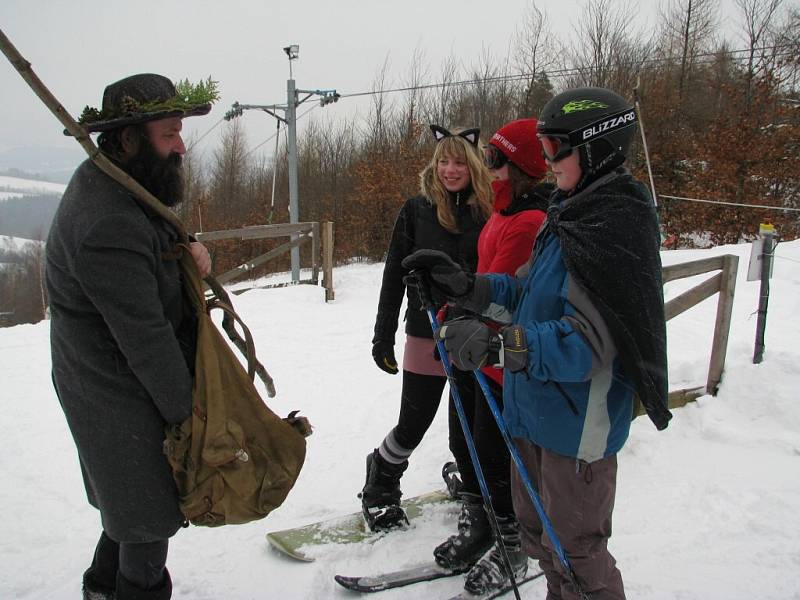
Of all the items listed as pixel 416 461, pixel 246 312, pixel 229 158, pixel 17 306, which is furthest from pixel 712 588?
pixel 17 306

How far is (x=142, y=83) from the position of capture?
1.61 meters

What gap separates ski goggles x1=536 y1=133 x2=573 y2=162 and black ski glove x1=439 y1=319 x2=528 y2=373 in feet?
1.78

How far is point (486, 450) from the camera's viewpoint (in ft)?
7.79

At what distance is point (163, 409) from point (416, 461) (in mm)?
2295

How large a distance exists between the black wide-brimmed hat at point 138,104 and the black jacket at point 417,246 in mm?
1227

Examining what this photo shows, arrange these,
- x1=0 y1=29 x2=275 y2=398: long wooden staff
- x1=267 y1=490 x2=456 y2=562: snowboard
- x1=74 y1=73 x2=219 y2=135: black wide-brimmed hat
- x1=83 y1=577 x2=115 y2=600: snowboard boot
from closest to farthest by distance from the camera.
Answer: x1=0 y1=29 x2=275 y2=398: long wooden staff, x1=74 y1=73 x2=219 y2=135: black wide-brimmed hat, x1=83 y1=577 x2=115 y2=600: snowboard boot, x1=267 y1=490 x2=456 y2=562: snowboard

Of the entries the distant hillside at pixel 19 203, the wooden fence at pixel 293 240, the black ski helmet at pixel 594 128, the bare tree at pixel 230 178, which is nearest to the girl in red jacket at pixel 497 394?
the black ski helmet at pixel 594 128

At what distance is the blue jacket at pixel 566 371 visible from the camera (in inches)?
57.9

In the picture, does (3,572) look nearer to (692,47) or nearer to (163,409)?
(163,409)

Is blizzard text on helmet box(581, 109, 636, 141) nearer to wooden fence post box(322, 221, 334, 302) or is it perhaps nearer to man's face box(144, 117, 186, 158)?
man's face box(144, 117, 186, 158)

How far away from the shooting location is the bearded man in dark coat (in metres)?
1.46

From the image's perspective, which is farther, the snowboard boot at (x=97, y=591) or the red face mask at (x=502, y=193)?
the red face mask at (x=502, y=193)

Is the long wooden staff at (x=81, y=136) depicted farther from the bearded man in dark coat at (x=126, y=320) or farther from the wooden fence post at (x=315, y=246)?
the wooden fence post at (x=315, y=246)

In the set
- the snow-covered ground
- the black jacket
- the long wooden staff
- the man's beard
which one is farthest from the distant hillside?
the long wooden staff
